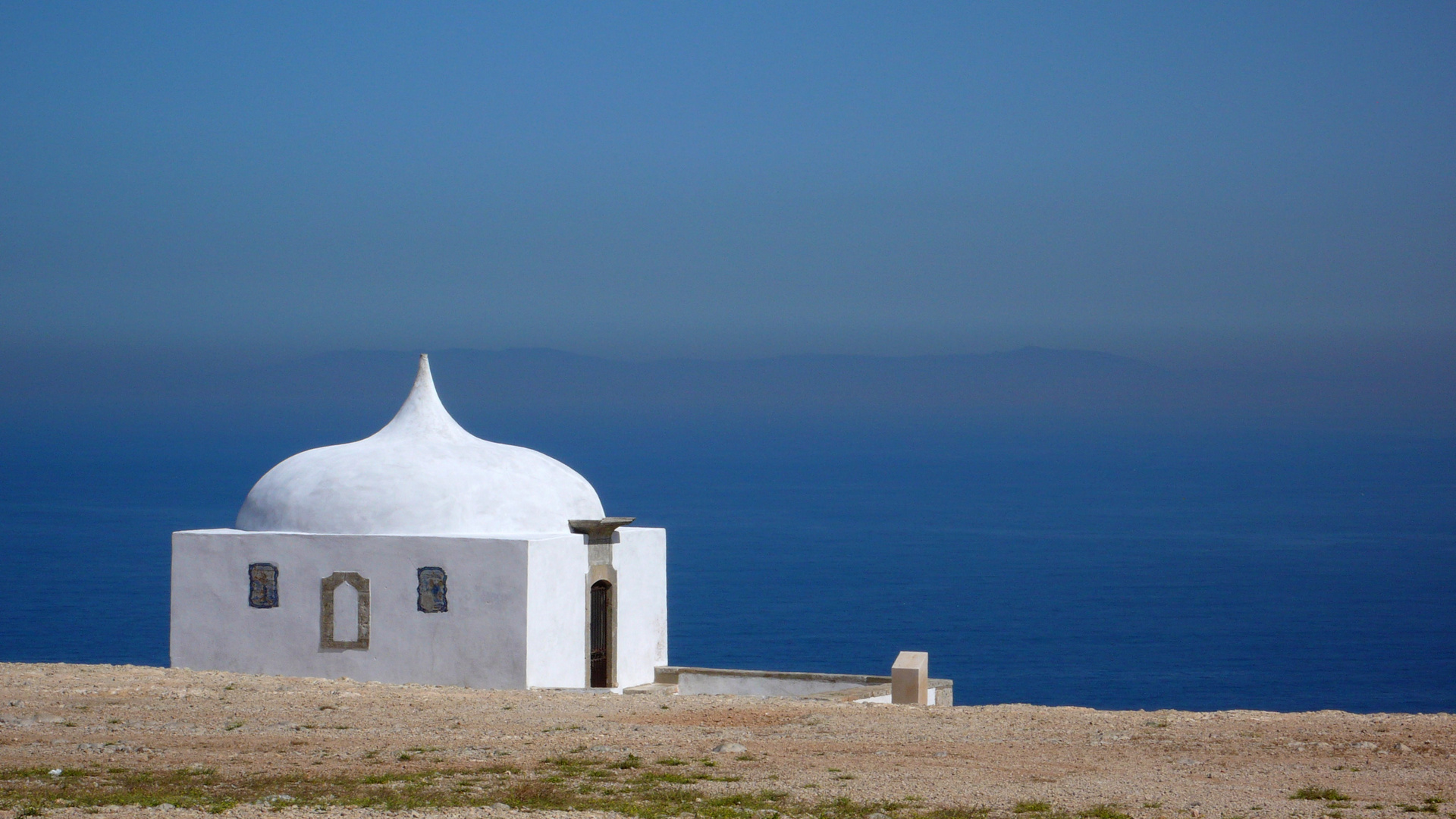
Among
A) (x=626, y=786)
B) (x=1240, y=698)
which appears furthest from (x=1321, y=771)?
(x=1240, y=698)

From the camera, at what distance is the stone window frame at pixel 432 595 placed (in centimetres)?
2197

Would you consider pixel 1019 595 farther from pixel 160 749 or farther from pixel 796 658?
pixel 160 749

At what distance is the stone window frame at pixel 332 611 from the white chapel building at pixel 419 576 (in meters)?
0.02

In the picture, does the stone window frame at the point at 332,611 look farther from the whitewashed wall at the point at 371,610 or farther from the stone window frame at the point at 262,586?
the stone window frame at the point at 262,586

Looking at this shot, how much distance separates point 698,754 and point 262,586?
33.5 feet

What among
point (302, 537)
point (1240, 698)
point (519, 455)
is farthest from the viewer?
point (1240, 698)

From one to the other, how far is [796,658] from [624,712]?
6903cm

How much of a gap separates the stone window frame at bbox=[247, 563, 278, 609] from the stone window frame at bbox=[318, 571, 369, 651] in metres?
0.74

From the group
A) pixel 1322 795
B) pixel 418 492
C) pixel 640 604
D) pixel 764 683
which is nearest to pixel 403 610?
pixel 418 492

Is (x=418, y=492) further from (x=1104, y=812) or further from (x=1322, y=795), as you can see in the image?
(x=1322, y=795)

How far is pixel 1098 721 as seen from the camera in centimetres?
1672

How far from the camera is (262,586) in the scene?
2278 centimetres

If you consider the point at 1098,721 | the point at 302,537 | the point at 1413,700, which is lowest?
the point at 1413,700

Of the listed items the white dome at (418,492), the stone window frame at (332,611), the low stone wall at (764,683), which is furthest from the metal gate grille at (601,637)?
the stone window frame at (332,611)
